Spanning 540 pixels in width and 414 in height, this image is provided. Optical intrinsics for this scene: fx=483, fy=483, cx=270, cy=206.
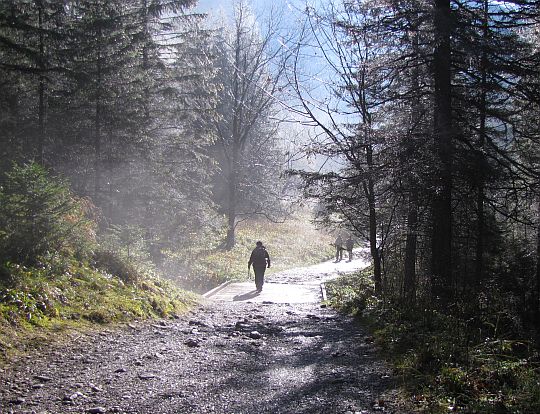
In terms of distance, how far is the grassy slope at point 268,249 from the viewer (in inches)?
918

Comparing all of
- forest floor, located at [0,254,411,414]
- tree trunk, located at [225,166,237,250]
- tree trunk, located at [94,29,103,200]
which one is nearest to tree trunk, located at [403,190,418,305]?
forest floor, located at [0,254,411,414]

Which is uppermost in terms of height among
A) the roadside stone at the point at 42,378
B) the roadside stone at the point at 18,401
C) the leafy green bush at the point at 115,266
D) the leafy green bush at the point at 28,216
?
the leafy green bush at the point at 28,216

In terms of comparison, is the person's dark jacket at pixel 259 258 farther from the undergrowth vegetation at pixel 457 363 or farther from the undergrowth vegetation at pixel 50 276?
the undergrowth vegetation at pixel 457 363

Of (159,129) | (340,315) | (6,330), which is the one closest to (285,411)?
(6,330)

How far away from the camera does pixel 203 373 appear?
681 centimetres

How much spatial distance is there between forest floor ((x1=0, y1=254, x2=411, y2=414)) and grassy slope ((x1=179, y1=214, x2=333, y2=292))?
26.5ft

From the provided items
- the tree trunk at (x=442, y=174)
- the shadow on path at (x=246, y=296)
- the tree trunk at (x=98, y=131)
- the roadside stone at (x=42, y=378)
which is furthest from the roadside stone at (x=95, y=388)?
the tree trunk at (x=98, y=131)

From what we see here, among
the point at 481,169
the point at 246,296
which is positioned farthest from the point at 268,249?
the point at 481,169

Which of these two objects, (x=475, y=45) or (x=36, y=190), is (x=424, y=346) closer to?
(x=475, y=45)

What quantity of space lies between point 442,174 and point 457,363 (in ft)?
17.0

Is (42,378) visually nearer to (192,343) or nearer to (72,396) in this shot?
(72,396)

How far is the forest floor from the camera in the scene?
17.7 feet

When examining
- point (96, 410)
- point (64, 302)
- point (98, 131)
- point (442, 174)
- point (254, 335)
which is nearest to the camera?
point (96, 410)

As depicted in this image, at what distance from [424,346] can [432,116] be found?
21.3 ft
